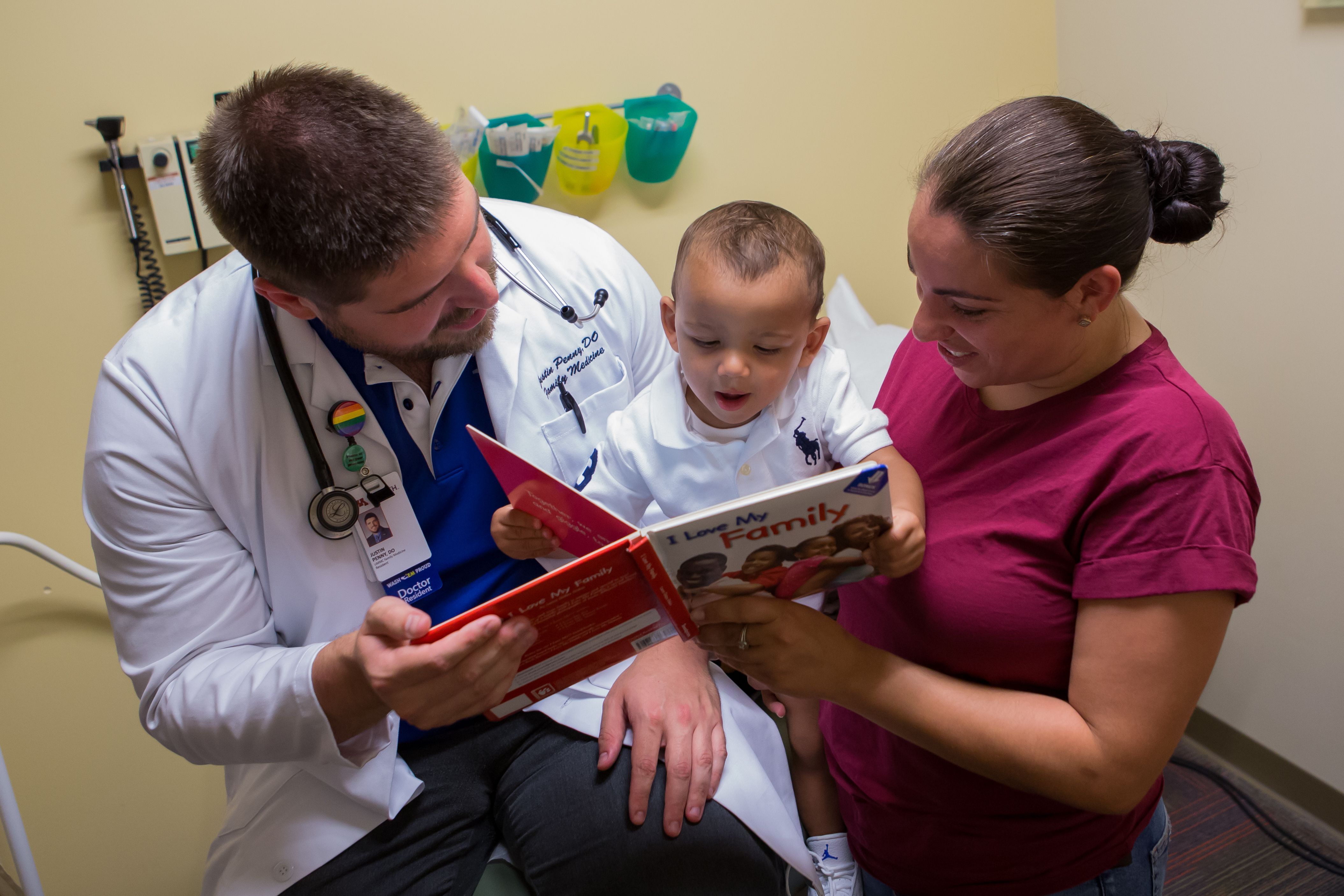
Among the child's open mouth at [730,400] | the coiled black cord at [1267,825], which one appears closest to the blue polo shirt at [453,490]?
the child's open mouth at [730,400]

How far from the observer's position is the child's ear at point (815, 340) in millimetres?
1266

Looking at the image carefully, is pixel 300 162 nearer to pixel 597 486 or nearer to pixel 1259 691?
pixel 597 486

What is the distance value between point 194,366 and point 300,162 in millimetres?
415

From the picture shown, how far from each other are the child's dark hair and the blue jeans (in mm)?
629

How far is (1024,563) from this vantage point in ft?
3.34

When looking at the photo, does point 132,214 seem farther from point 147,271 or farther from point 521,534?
point 521,534

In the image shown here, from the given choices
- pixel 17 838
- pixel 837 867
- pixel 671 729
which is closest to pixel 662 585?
→ pixel 671 729

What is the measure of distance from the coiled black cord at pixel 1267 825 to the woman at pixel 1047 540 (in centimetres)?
116

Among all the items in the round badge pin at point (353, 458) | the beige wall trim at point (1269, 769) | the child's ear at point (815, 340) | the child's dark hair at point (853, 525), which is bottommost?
the beige wall trim at point (1269, 769)

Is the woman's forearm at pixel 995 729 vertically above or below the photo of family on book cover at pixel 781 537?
below

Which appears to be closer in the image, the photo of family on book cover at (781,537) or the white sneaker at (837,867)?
the photo of family on book cover at (781,537)

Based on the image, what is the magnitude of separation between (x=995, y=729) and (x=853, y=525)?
1.07 ft

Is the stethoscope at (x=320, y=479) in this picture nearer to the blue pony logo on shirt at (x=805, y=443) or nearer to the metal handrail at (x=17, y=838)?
the metal handrail at (x=17, y=838)

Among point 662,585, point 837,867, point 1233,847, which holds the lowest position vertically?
point 1233,847
